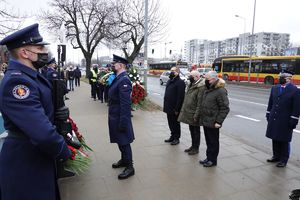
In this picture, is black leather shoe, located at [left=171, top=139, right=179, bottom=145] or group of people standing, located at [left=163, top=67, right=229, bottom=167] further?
black leather shoe, located at [left=171, top=139, right=179, bottom=145]

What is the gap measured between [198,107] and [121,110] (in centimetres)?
195

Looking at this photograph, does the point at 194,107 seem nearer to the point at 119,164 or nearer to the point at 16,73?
the point at 119,164

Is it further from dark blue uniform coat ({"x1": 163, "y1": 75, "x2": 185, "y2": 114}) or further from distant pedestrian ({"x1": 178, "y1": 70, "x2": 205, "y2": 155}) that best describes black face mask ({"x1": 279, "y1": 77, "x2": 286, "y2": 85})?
dark blue uniform coat ({"x1": 163, "y1": 75, "x2": 185, "y2": 114})

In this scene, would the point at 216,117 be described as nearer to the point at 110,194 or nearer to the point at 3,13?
the point at 110,194

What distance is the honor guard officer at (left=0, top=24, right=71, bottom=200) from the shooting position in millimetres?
1700

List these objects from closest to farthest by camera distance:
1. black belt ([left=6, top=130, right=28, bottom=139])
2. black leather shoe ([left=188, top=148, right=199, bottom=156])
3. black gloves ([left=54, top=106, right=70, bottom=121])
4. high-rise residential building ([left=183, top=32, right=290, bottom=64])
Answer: black belt ([left=6, top=130, right=28, bottom=139]) → black gloves ([left=54, top=106, right=70, bottom=121]) → black leather shoe ([left=188, top=148, right=199, bottom=156]) → high-rise residential building ([left=183, top=32, right=290, bottom=64])

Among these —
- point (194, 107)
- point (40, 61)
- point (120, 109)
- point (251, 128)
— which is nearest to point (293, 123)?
point (194, 107)

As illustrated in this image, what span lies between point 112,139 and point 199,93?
211 cm

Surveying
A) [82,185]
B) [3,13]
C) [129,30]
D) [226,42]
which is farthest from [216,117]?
[226,42]

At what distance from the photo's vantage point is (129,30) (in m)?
23.5

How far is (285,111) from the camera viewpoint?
4.53 metres

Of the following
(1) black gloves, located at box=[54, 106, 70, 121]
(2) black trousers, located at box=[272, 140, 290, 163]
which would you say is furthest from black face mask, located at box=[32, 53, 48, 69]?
(2) black trousers, located at box=[272, 140, 290, 163]

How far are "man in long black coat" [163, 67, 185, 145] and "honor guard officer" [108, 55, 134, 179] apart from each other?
198 centimetres

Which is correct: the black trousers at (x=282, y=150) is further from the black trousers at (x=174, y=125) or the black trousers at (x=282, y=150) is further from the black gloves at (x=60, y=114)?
the black gloves at (x=60, y=114)
